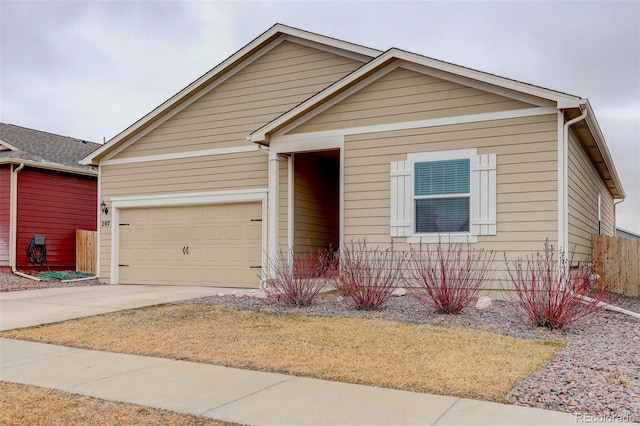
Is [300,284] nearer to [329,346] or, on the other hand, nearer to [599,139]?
[329,346]

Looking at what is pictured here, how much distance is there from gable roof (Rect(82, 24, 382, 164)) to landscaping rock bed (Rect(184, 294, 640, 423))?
584 cm

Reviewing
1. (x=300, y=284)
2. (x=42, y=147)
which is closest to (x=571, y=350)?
(x=300, y=284)

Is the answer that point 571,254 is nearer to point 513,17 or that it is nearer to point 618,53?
point 513,17

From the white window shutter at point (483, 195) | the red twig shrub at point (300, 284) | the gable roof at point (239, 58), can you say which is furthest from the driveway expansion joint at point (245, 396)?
the gable roof at point (239, 58)

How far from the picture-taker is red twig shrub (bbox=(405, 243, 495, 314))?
27.6 ft

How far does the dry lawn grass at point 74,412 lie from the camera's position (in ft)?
13.9

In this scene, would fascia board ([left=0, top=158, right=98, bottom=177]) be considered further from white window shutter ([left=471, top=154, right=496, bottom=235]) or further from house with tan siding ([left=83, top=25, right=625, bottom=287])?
white window shutter ([left=471, top=154, right=496, bottom=235])

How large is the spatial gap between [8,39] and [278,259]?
45.7 feet

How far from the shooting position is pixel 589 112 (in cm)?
973

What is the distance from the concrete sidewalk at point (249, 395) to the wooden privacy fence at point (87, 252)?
510 inches

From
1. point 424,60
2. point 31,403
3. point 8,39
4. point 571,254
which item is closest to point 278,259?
point 424,60

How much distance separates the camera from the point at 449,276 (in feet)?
27.9

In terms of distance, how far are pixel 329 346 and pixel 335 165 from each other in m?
8.44

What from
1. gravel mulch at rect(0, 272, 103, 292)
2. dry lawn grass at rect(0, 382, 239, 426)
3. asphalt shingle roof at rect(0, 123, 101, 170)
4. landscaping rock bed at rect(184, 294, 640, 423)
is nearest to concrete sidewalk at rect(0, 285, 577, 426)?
dry lawn grass at rect(0, 382, 239, 426)
